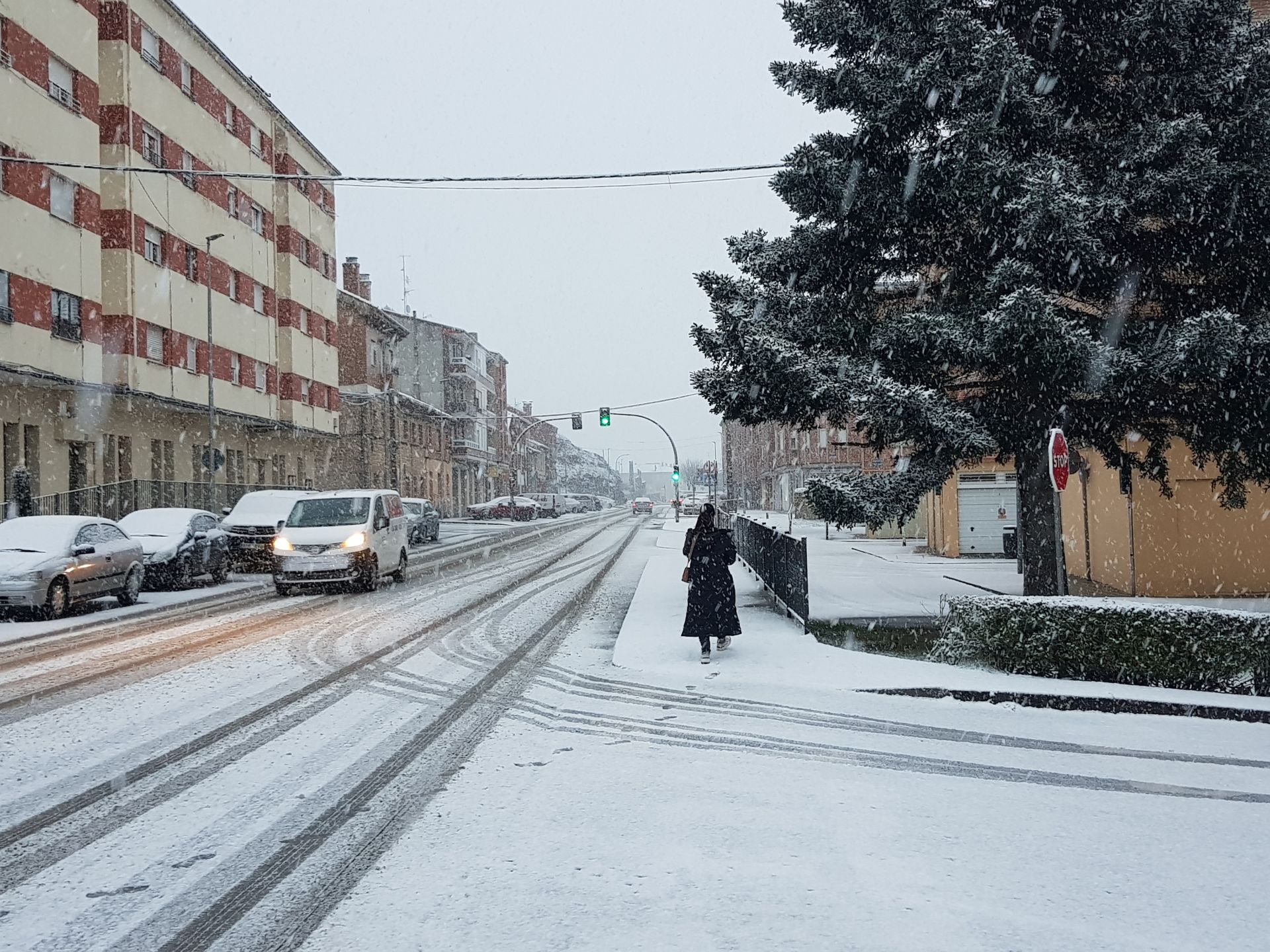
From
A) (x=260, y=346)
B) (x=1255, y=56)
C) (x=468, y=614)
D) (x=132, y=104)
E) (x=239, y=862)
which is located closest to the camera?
(x=239, y=862)

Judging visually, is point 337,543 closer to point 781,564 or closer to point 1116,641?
point 781,564

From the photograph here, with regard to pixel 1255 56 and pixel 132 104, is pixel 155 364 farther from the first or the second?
pixel 1255 56

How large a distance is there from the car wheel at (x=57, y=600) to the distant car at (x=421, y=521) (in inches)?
824

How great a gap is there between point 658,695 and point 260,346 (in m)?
34.5

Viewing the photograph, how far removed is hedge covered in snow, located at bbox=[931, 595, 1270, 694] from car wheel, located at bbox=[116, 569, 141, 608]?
523 inches

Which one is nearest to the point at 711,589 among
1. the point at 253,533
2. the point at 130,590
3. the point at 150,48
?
the point at 130,590

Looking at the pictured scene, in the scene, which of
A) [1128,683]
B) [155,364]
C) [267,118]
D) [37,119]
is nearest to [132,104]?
[37,119]

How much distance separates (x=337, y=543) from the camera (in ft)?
59.0

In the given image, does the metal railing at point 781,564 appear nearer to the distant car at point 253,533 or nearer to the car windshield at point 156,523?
the distant car at point 253,533

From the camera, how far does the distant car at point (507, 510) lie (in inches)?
2544

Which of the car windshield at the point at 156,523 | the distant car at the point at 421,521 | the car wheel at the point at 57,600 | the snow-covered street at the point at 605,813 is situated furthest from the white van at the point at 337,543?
the distant car at the point at 421,521

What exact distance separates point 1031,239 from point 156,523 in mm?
16877

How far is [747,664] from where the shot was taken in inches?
397

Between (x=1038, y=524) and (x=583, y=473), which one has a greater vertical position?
(x=583, y=473)
